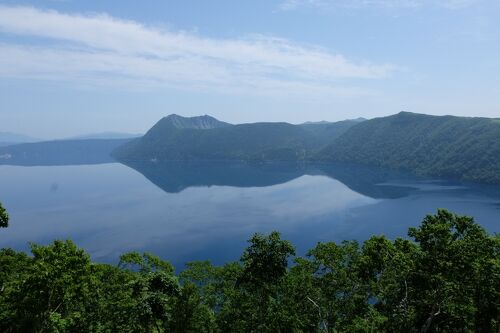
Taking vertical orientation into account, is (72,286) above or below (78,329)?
above

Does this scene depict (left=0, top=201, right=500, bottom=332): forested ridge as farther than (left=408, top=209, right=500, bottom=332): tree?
No

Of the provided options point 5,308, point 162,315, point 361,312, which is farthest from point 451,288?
point 5,308

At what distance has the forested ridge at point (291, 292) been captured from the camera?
33875mm

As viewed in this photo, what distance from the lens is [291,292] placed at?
156 feet

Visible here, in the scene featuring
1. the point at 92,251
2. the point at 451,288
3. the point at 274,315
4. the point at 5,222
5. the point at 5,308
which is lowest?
the point at 92,251

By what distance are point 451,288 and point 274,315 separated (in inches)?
763

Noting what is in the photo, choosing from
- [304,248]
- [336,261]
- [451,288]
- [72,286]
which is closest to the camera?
[72,286]

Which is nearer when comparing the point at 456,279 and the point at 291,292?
the point at 456,279

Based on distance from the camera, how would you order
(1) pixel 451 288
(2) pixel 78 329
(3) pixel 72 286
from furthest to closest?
(2) pixel 78 329 < (1) pixel 451 288 < (3) pixel 72 286

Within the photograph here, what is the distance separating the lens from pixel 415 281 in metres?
42.6

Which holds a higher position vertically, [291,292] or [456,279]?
[456,279]

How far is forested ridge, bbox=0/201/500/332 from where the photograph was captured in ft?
111

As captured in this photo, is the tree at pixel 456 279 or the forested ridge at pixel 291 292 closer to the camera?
the forested ridge at pixel 291 292

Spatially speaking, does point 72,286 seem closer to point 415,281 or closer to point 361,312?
point 361,312
